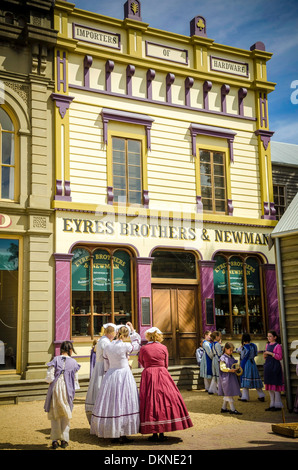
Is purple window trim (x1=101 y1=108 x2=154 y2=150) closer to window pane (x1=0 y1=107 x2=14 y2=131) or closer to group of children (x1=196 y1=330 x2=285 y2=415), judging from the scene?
window pane (x1=0 y1=107 x2=14 y2=131)

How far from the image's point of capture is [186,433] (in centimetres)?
890

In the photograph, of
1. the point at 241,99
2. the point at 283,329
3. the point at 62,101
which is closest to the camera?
the point at 283,329

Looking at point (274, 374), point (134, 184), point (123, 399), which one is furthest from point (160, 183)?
point (123, 399)

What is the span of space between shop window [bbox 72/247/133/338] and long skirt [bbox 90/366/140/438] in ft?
21.0

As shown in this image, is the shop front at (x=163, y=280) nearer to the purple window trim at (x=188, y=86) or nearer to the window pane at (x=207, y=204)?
the window pane at (x=207, y=204)

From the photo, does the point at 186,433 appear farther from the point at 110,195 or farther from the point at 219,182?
the point at 219,182

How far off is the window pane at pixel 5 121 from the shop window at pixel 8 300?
3154mm

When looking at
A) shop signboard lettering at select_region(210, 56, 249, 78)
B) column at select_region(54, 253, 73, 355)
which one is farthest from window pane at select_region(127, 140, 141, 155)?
shop signboard lettering at select_region(210, 56, 249, 78)

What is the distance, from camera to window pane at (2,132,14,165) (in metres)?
14.5

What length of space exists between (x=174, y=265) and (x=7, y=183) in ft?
18.6

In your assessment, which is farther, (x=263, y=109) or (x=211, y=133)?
(x=263, y=109)

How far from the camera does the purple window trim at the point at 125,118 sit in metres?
15.8

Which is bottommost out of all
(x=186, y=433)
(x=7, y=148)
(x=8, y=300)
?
(x=186, y=433)
